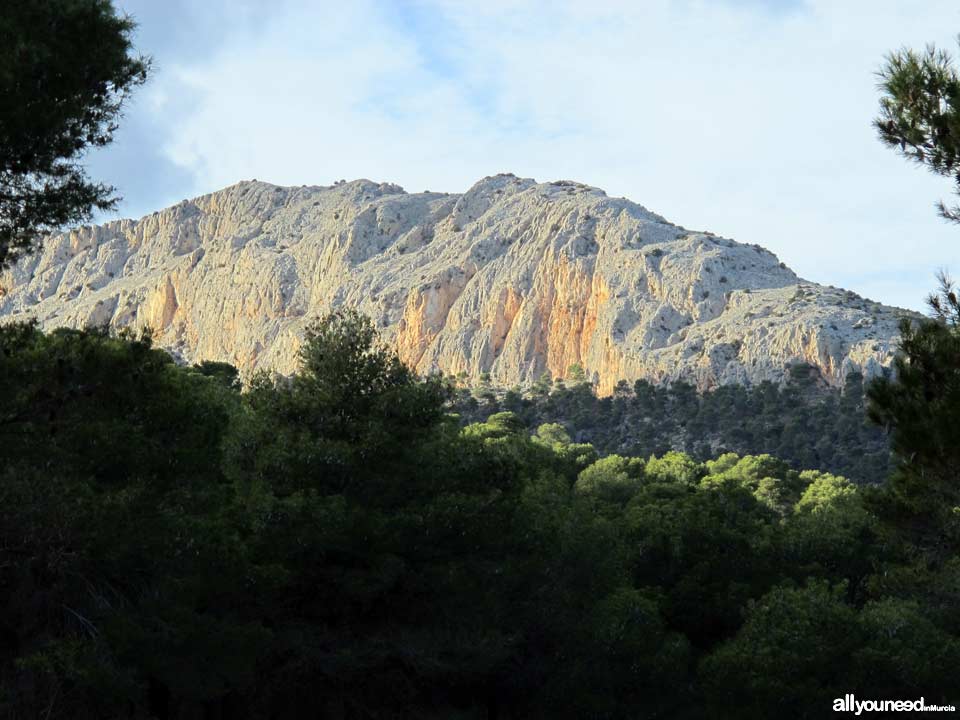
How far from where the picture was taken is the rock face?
4555 inches

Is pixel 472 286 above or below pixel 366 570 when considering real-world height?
above

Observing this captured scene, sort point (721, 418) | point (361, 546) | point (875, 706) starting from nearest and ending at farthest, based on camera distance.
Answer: point (361, 546), point (875, 706), point (721, 418)

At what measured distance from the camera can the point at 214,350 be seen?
158 metres

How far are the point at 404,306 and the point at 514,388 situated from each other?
24.6m

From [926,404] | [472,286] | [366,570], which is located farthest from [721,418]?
[926,404]

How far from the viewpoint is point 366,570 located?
Result: 985 inches

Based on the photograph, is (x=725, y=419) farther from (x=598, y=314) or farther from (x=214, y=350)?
(x=214, y=350)

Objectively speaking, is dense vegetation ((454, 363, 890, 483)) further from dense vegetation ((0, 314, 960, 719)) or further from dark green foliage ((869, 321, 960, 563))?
dark green foliage ((869, 321, 960, 563))

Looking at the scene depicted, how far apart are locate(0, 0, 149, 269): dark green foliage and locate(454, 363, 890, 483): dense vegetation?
220 ft

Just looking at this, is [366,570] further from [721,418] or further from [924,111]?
[721,418]

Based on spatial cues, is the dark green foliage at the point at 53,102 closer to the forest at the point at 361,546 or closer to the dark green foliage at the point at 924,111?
the forest at the point at 361,546

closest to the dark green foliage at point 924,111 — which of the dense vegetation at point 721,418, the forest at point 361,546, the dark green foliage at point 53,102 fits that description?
the forest at point 361,546

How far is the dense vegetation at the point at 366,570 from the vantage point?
1764cm

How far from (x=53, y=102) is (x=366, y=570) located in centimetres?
1235
